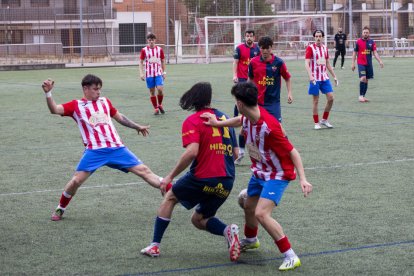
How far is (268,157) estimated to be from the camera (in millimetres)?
6258

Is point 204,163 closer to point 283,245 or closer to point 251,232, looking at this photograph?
point 251,232

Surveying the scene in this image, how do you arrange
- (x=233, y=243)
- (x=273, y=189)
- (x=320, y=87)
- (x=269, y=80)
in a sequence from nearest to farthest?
(x=273, y=189)
(x=233, y=243)
(x=269, y=80)
(x=320, y=87)

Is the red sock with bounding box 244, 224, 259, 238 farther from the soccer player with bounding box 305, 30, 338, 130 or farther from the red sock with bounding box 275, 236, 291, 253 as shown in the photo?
the soccer player with bounding box 305, 30, 338, 130

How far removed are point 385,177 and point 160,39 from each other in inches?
1585

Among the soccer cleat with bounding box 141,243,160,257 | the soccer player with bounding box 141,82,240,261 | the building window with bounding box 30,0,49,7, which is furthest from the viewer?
the building window with bounding box 30,0,49,7

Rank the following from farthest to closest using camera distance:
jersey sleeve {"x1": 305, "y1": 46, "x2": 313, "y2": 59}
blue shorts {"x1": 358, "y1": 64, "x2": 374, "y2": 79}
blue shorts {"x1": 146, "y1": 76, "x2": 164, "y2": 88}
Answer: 1. blue shorts {"x1": 358, "y1": 64, "x2": 374, "y2": 79}
2. blue shorts {"x1": 146, "y1": 76, "x2": 164, "y2": 88}
3. jersey sleeve {"x1": 305, "y1": 46, "x2": 313, "y2": 59}

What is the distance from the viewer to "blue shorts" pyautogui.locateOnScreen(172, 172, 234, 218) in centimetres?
640

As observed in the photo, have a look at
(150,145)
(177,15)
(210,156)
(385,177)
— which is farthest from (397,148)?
(177,15)

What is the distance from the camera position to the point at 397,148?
1224 centimetres

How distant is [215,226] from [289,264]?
790 millimetres

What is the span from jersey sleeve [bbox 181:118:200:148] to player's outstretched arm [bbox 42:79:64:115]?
2051mm

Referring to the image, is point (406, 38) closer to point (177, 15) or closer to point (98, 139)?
point (177, 15)

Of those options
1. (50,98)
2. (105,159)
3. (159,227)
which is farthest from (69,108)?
(159,227)

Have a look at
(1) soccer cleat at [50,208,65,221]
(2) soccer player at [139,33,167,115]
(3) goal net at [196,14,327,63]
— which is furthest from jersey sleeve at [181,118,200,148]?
(3) goal net at [196,14,327,63]
